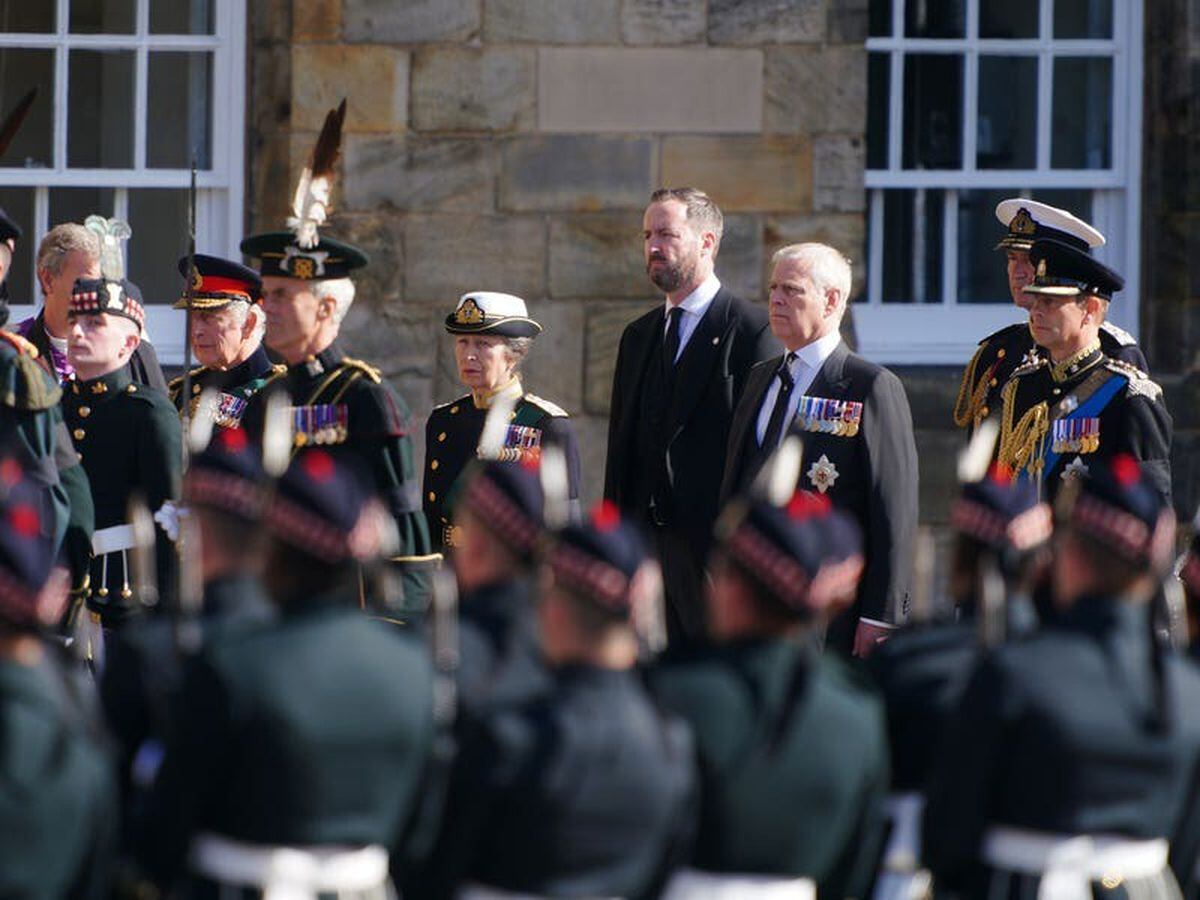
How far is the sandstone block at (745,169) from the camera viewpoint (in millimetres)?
10453

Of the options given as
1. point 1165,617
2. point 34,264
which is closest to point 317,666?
point 1165,617

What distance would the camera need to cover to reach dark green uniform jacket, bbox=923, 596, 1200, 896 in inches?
195

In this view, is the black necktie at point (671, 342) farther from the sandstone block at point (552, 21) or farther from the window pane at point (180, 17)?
the window pane at point (180, 17)

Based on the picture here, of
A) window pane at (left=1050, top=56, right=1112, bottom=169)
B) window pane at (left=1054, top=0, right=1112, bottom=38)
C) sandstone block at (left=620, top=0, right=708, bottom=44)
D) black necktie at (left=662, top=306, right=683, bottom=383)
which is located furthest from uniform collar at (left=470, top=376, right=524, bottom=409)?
window pane at (left=1054, top=0, right=1112, bottom=38)

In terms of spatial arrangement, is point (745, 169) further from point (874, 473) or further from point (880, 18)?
point (874, 473)

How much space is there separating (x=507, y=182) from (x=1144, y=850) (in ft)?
18.8

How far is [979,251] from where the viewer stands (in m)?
11.5

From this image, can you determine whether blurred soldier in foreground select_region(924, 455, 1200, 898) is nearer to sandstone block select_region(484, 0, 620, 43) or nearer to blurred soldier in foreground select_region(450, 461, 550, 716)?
blurred soldier in foreground select_region(450, 461, 550, 716)

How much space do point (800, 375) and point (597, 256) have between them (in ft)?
8.15

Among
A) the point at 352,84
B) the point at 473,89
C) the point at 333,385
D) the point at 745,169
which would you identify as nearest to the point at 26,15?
the point at 352,84

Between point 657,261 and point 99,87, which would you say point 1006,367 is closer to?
point 657,261

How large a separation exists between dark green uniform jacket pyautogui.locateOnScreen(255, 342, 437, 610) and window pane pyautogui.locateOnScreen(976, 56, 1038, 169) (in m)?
4.82

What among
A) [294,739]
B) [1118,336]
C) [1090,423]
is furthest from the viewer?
[1118,336]

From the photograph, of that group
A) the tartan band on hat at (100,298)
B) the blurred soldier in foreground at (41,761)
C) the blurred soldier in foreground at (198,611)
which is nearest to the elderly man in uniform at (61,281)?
the tartan band on hat at (100,298)
